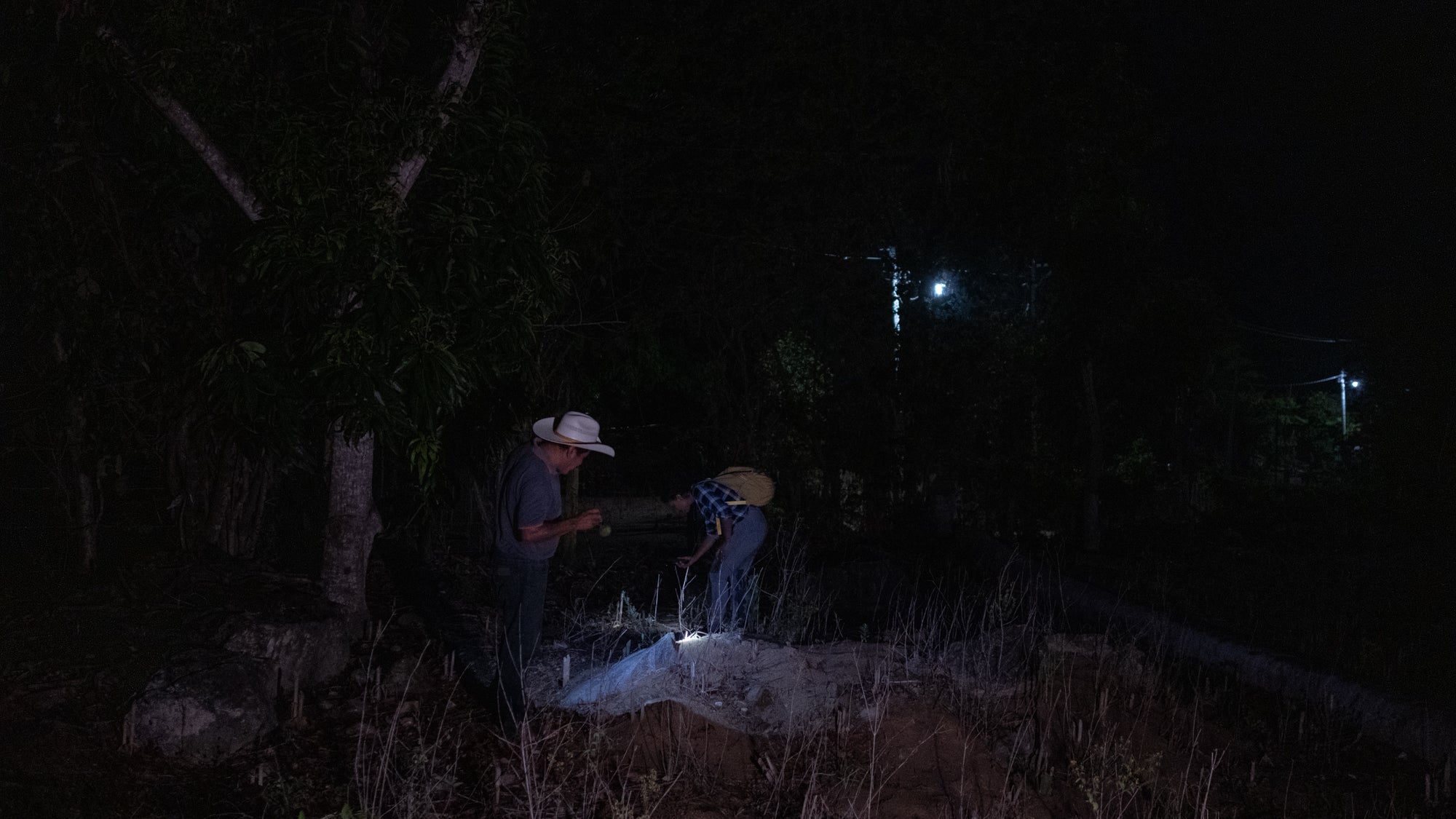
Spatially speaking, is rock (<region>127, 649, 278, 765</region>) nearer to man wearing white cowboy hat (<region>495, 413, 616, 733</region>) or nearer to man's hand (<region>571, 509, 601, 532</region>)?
man wearing white cowboy hat (<region>495, 413, 616, 733</region>)

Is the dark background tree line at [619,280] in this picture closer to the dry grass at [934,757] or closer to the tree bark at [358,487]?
the tree bark at [358,487]

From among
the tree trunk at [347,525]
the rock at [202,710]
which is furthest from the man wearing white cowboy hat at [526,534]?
the tree trunk at [347,525]

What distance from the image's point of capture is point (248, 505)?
27.2 feet

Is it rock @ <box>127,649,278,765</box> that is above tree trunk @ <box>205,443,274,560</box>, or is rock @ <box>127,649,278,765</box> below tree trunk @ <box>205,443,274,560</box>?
below

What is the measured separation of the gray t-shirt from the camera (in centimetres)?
543

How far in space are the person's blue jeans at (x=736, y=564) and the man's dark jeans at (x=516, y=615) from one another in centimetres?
243

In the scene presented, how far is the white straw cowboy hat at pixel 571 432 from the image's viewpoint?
5594mm

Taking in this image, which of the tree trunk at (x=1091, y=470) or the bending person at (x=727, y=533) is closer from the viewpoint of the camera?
the bending person at (x=727, y=533)

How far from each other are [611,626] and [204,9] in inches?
200

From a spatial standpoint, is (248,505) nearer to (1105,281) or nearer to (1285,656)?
(1285,656)

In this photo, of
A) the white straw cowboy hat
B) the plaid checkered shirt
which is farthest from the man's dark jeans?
the plaid checkered shirt

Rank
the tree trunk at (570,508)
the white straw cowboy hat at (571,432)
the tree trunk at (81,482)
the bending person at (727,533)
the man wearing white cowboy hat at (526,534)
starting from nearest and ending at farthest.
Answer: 1. the man wearing white cowboy hat at (526,534)
2. the white straw cowboy hat at (571,432)
3. the tree trunk at (81,482)
4. the bending person at (727,533)
5. the tree trunk at (570,508)

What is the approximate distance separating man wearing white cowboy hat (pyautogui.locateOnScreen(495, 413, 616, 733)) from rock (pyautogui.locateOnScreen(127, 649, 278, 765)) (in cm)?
131

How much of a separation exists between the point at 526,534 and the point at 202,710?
1.84 m
